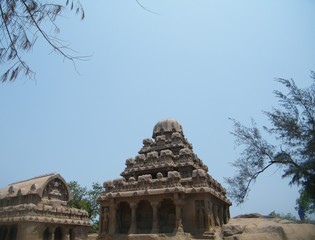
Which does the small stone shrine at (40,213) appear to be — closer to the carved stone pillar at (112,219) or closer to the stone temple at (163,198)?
the stone temple at (163,198)

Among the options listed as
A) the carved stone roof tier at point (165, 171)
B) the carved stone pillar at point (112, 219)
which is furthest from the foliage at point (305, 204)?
the carved stone pillar at point (112, 219)

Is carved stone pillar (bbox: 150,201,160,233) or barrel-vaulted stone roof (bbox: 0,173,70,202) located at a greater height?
barrel-vaulted stone roof (bbox: 0,173,70,202)

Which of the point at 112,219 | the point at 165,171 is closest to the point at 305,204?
the point at 165,171

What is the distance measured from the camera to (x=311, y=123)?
17.6 metres

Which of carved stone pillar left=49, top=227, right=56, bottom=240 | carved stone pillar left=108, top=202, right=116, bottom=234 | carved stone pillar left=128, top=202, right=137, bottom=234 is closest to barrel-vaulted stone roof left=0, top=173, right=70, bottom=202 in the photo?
carved stone pillar left=49, top=227, right=56, bottom=240

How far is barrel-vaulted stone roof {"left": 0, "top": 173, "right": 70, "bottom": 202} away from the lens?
1344 inches

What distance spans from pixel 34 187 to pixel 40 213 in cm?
331

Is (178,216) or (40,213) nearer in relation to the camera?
(178,216)

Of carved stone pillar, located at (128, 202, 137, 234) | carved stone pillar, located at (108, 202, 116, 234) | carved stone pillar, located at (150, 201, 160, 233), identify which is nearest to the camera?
carved stone pillar, located at (150, 201, 160, 233)

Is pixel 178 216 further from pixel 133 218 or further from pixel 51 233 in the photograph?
pixel 51 233

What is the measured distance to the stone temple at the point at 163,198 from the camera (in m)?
22.6

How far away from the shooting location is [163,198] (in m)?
23.5

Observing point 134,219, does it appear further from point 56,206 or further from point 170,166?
point 56,206

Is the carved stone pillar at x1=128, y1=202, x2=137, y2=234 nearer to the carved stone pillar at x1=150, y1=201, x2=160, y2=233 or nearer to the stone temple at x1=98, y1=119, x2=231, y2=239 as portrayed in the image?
the stone temple at x1=98, y1=119, x2=231, y2=239
